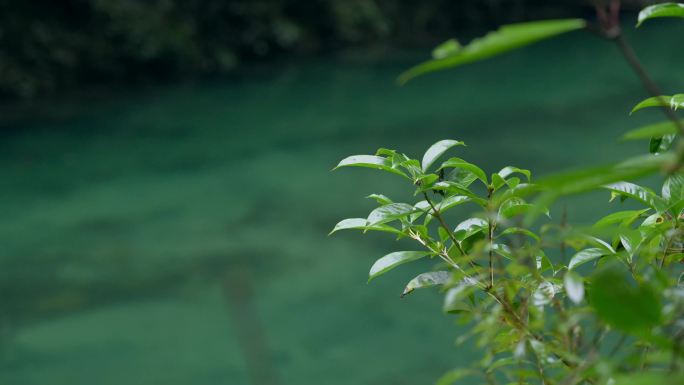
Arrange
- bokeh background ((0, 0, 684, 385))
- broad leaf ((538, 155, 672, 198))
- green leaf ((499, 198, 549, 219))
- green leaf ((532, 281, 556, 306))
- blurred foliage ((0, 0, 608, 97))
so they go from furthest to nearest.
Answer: blurred foliage ((0, 0, 608, 97))
bokeh background ((0, 0, 684, 385))
green leaf ((499, 198, 549, 219))
green leaf ((532, 281, 556, 306))
broad leaf ((538, 155, 672, 198))

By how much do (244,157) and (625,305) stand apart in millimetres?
5580

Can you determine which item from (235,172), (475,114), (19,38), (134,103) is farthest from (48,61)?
(475,114)

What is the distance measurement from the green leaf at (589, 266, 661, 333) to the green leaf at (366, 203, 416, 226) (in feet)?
1.15

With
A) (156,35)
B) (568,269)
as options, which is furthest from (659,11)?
(156,35)

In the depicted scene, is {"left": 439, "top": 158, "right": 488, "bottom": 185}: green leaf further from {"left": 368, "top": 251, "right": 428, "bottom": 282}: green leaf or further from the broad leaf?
the broad leaf

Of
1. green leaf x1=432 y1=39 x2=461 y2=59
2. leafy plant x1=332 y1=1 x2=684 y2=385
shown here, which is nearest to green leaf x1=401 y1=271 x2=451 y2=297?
leafy plant x1=332 y1=1 x2=684 y2=385

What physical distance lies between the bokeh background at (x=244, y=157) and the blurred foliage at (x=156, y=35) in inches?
0.8

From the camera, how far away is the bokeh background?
339 centimetres

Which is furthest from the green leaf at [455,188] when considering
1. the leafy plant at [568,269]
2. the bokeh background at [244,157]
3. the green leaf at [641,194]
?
the bokeh background at [244,157]

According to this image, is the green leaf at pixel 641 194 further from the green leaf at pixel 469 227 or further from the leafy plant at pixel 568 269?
the green leaf at pixel 469 227

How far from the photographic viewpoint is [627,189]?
75cm

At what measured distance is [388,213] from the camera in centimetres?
71

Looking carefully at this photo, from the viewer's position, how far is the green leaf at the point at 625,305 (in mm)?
352

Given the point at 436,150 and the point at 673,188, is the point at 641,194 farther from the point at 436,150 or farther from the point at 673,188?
the point at 436,150
